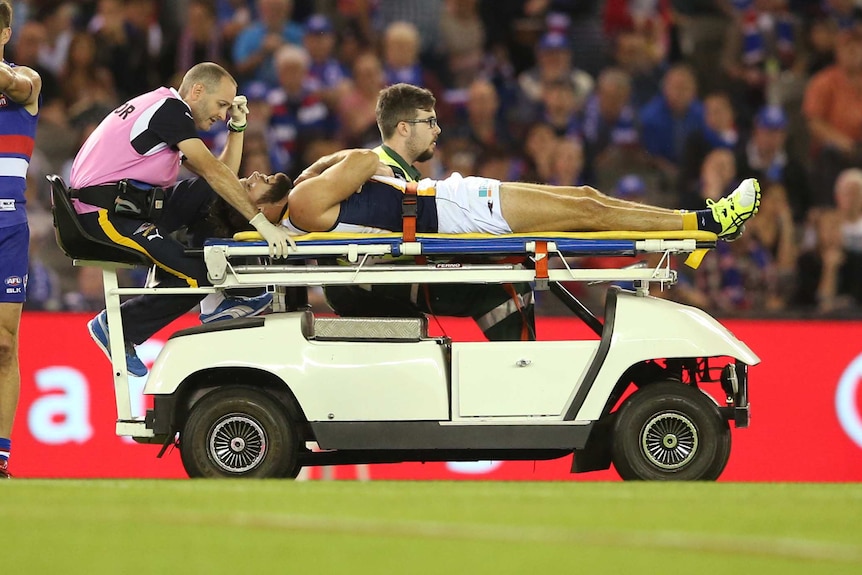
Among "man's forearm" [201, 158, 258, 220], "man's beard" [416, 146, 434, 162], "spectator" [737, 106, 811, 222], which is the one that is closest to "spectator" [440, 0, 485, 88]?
"spectator" [737, 106, 811, 222]

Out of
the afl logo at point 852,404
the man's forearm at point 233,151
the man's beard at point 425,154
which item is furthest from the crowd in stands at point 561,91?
the man's forearm at point 233,151

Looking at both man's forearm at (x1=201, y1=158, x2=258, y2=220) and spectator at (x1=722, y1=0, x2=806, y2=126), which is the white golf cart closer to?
man's forearm at (x1=201, y1=158, x2=258, y2=220)

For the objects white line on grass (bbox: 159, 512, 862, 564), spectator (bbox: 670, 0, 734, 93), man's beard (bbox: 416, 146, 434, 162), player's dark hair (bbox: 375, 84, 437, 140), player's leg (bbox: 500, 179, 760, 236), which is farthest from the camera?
spectator (bbox: 670, 0, 734, 93)

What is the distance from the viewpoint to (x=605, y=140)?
13414 mm

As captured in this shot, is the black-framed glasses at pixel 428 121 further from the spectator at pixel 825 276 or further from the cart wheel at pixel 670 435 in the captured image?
the spectator at pixel 825 276

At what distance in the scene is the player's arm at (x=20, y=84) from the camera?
296 inches

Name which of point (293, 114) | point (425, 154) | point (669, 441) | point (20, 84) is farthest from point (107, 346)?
point (293, 114)

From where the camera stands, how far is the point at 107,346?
302 inches

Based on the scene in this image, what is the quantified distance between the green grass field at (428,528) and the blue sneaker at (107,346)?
936mm

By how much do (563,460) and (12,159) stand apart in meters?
4.43

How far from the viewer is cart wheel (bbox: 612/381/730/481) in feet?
23.5

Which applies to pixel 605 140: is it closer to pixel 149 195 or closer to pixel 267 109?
pixel 267 109

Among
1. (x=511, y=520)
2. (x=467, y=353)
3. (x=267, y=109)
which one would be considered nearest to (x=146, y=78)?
(x=267, y=109)

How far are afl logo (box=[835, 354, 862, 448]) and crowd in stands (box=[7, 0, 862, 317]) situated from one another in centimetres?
235
